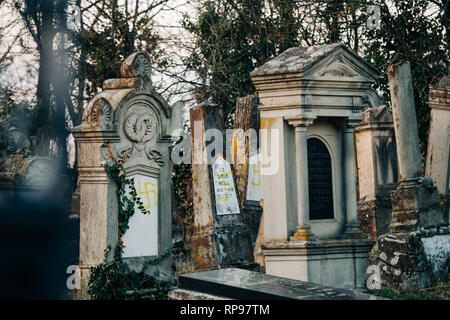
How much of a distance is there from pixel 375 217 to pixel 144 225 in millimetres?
5228

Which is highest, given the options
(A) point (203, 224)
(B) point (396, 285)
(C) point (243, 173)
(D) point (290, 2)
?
(D) point (290, 2)

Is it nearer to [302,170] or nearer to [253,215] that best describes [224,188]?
[253,215]

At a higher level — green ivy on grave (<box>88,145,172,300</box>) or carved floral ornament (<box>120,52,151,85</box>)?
carved floral ornament (<box>120,52,151,85</box>)

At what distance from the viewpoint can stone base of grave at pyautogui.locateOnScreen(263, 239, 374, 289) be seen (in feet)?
25.8

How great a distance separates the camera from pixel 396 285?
30.2 ft

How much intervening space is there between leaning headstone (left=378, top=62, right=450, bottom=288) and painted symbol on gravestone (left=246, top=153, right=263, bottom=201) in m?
2.43

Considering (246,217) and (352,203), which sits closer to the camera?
(352,203)

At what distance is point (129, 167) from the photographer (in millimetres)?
8414

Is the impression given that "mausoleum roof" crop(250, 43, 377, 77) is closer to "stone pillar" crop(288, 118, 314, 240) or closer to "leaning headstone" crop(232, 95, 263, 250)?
"stone pillar" crop(288, 118, 314, 240)

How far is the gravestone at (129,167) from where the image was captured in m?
8.11

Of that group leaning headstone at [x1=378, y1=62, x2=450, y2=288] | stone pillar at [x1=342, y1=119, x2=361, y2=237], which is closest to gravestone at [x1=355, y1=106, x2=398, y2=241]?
leaning headstone at [x1=378, y1=62, x2=450, y2=288]

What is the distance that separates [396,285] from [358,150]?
422 centimetres

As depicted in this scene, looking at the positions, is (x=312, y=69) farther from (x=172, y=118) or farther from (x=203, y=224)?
(x=203, y=224)
